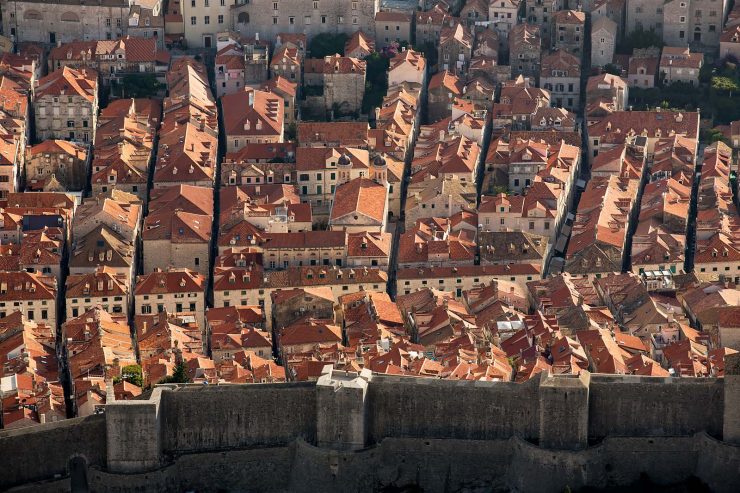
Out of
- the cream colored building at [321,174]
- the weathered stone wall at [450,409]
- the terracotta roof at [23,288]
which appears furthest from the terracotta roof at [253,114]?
the weathered stone wall at [450,409]

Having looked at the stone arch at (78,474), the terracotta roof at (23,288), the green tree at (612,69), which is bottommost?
the stone arch at (78,474)

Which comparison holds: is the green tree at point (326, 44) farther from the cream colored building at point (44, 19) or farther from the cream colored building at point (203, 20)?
the cream colored building at point (44, 19)

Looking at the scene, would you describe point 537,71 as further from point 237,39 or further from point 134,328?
point 134,328

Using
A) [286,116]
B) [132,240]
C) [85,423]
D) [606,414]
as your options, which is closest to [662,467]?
[606,414]

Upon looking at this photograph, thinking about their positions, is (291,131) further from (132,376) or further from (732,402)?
(732,402)

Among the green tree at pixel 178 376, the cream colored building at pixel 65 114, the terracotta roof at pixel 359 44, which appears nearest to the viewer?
the green tree at pixel 178 376

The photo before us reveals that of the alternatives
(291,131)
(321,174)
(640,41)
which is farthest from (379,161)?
(640,41)
